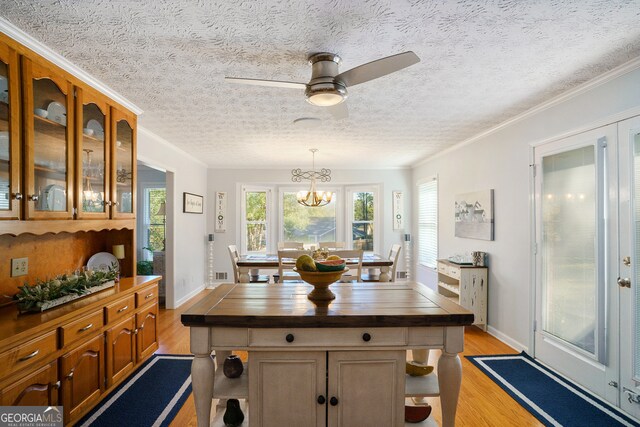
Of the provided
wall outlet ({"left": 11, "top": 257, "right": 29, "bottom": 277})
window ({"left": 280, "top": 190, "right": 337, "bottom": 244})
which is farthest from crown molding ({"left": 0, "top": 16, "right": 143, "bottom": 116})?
window ({"left": 280, "top": 190, "right": 337, "bottom": 244})

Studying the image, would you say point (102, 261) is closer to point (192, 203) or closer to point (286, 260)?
point (286, 260)

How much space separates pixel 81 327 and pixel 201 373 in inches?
43.4

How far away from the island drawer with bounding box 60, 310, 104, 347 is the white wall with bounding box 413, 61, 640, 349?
3.74 meters

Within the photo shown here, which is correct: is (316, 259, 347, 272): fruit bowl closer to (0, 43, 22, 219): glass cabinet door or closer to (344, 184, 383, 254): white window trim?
(0, 43, 22, 219): glass cabinet door

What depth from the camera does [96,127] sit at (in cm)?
262

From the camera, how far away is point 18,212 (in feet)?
6.20

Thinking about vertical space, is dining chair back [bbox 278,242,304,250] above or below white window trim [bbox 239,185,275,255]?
below

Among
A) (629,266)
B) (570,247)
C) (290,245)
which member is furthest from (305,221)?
(629,266)

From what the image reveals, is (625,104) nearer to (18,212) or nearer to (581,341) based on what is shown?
(581,341)

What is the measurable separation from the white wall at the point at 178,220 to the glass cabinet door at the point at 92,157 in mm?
1290

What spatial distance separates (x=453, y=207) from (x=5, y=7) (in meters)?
4.94

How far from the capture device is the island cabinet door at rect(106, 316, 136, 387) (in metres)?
2.52

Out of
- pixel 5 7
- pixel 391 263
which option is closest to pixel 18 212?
pixel 5 7

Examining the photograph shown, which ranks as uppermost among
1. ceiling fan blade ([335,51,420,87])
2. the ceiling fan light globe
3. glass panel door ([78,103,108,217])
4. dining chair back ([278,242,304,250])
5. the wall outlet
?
ceiling fan blade ([335,51,420,87])
